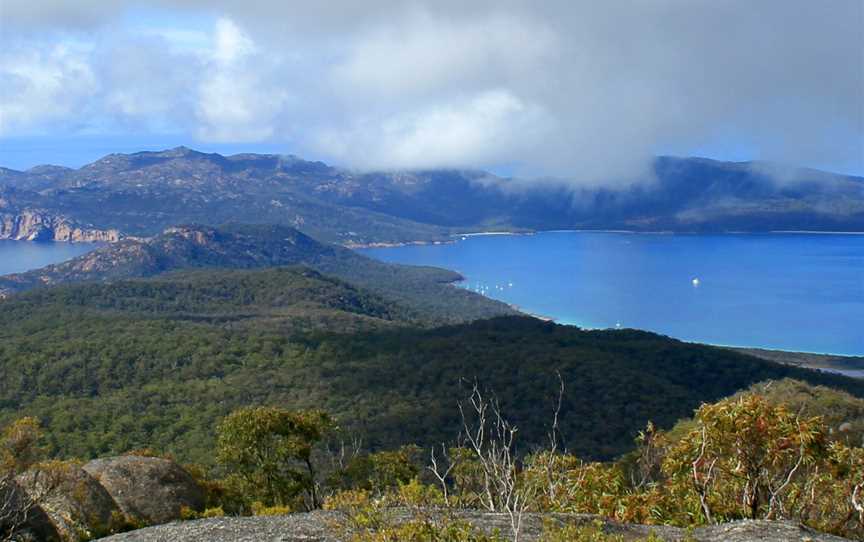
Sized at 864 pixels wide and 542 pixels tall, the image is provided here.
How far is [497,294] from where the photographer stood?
455 feet

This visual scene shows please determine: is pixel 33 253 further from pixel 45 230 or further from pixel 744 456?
pixel 744 456

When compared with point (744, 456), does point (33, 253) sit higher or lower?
lower

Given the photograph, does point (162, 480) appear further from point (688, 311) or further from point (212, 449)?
point (688, 311)

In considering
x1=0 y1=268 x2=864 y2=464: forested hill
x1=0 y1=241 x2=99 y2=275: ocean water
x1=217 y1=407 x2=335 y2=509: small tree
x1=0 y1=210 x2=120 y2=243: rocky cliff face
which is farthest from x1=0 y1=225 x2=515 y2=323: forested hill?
x1=217 y1=407 x2=335 y2=509: small tree

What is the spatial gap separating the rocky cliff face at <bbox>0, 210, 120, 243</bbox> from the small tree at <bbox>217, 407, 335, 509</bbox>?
177458 mm

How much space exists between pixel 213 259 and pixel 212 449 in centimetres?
10947

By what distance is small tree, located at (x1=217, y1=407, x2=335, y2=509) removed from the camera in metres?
18.8

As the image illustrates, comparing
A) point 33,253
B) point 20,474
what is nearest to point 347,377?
point 20,474

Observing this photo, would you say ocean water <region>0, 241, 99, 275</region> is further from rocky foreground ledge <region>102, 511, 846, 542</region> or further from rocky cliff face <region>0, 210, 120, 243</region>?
rocky foreground ledge <region>102, 511, 846, 542</region>

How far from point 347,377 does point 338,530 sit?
43025mm

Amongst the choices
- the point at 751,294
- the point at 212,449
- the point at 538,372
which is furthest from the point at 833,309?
the point at 212,449

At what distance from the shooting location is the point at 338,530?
917 cm

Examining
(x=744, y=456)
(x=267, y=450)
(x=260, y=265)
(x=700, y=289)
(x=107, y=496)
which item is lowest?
(x=700, y=289)

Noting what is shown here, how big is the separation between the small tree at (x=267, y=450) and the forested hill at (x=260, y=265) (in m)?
78.6
